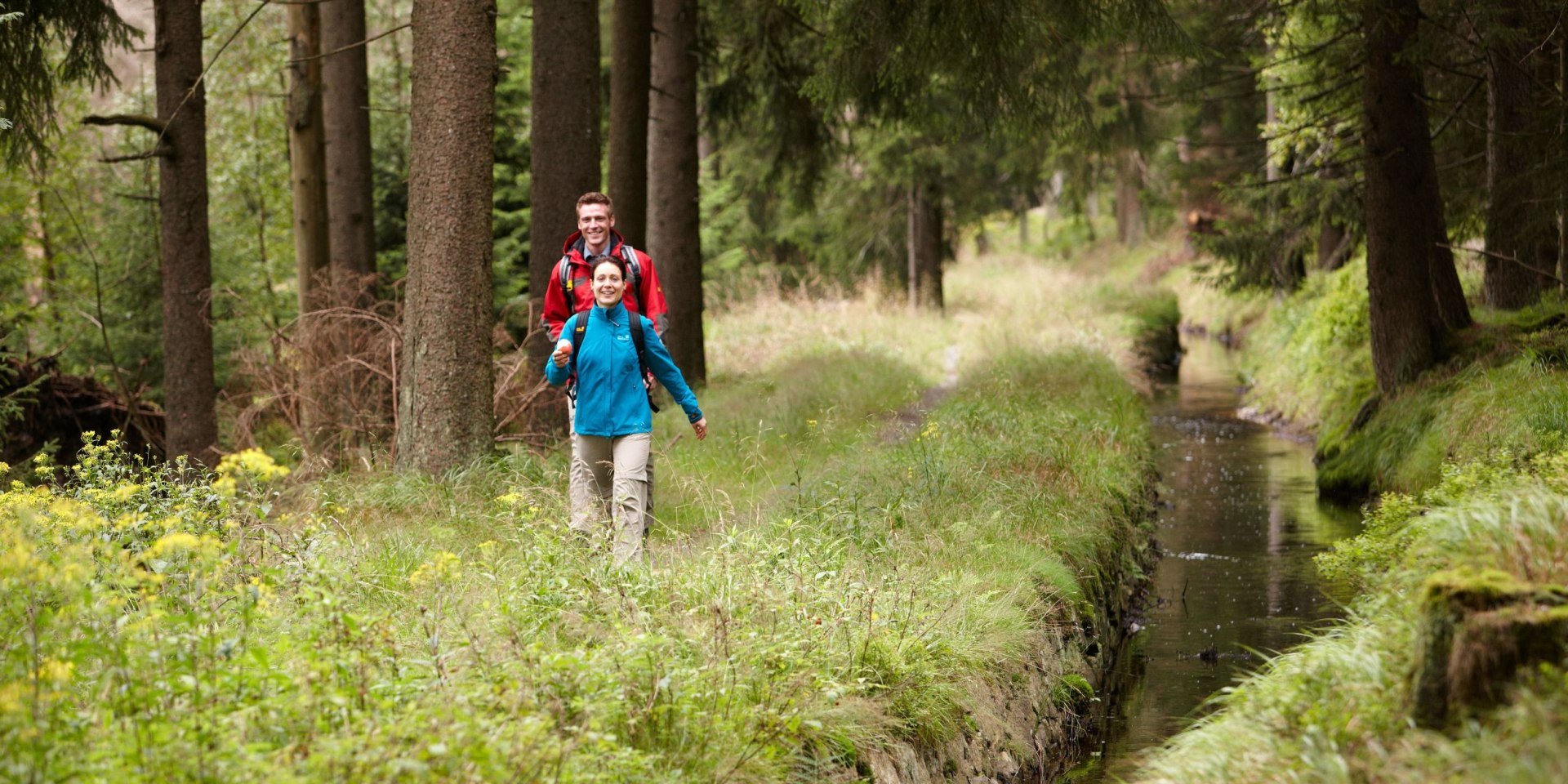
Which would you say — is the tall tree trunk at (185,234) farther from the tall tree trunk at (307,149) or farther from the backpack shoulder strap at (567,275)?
the backpack shoulder strap at (567,275)

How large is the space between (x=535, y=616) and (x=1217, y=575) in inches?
252

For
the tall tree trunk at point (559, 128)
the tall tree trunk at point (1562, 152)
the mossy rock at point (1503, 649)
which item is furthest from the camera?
the tall tree trunk at point (559, 128)

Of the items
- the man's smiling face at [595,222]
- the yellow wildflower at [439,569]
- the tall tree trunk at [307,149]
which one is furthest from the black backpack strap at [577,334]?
the tall tree trunk at [307,149]

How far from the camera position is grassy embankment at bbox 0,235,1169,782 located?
13.0 ft

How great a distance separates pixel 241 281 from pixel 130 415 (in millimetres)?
4066

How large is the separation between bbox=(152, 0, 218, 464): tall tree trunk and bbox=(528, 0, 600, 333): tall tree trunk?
2589mm

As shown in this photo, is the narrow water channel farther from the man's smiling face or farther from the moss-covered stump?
the man's smiling face

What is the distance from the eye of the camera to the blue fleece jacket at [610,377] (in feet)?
23.2

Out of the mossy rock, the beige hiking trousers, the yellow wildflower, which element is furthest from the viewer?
the beige hiking trousers

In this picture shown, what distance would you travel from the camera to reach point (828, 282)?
87.7 ft

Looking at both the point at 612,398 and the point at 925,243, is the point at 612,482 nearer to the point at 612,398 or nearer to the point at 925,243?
the point at 612,398

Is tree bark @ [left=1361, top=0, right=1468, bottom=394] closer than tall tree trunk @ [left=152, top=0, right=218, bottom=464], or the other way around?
tall tree trunk @ [left=152, top=0, right=218, bottom=464]

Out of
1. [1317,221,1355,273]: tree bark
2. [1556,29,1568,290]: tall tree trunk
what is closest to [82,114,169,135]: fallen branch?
[1556,29,1568,290]: tall tree trunk

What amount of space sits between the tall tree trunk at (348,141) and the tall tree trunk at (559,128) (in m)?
3.52
